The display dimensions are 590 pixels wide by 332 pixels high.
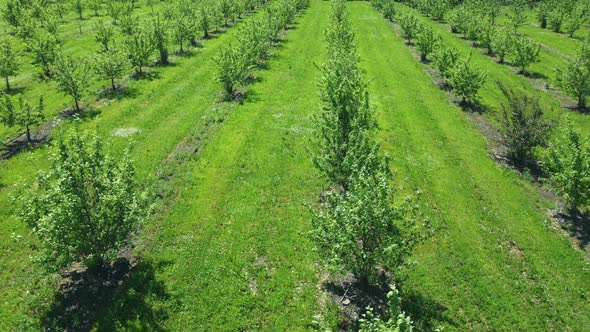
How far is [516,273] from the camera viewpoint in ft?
64.0

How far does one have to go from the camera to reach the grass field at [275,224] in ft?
56.1

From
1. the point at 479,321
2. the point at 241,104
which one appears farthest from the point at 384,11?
the point at 479,321

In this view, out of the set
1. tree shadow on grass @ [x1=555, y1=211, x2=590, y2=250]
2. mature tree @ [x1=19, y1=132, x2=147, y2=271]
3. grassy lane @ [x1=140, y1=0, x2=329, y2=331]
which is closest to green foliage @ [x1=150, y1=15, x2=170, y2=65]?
grassy lane @ [x1=140, y1=0, x2=329, y2=331]

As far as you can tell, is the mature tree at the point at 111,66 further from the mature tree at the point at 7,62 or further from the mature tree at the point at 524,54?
the mature tree at the point at 524,54

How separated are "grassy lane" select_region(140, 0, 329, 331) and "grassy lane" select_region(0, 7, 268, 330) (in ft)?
10.8

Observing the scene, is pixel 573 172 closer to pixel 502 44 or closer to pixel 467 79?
pixel 467 79

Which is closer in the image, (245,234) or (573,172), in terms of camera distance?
(245,234)

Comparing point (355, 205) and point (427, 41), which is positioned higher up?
point (427, 41)

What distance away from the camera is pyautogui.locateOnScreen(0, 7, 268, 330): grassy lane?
699 inches

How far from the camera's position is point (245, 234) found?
70.2 ft

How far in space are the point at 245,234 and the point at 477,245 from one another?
39.6ft

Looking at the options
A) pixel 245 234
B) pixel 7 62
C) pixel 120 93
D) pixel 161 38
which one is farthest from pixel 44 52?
pixel 245 234

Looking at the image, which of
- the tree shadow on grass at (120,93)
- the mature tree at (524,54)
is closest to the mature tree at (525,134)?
the mature tree at (524,54)

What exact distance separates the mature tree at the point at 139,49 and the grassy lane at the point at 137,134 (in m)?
2.10
